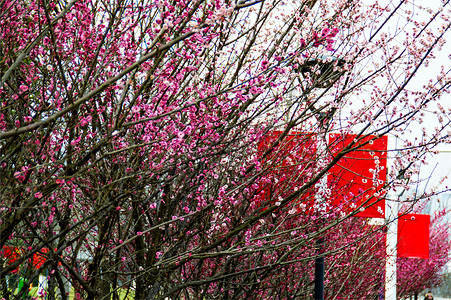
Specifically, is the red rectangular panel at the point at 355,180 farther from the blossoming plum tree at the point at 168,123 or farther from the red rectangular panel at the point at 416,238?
the red rectangular panel at the point at 416,238

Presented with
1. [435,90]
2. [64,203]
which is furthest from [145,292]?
[435,90]

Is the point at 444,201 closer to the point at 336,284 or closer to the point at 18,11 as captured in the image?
the point at 336,284

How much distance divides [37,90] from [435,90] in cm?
363

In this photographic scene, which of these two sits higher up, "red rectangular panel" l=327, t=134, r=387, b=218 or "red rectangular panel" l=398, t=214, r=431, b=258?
"red rectangular panel" l=398, t=214, r=431, b=258

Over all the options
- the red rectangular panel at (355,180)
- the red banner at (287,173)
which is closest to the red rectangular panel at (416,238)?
the red rectangular panel at (355,180)

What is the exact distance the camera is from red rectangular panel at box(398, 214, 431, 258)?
561 inches

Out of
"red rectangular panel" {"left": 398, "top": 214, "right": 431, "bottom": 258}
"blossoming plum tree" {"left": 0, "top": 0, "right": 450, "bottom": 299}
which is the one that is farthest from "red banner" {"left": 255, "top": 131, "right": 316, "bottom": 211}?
"red rectangular panel" {"left": 398, "top": 214, "right": 431, "bottom": 258}

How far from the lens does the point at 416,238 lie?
14.9m

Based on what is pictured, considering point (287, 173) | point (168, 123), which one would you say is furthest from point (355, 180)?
point (168, 123)

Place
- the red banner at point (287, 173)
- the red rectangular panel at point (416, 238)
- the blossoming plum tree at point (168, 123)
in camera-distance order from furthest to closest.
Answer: the red rectangular panel at point (416, 238), the red banner at point (287, 173), the blossoming plum tree at point (168, 123)

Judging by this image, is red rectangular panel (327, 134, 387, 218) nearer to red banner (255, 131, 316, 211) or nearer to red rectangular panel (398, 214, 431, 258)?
red banner (255, 131, 316, 211)

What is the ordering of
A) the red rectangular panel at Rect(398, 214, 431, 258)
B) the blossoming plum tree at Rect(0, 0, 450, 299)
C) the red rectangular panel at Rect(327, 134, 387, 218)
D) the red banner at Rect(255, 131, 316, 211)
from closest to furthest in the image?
1. the blossoming plum tree at Rect(0, 0, 450, 299)
2. the red banner at Rect(255, 131, 316, 211)
3. the red rectangular panel at Rect(327, 134, 387, 218)
4. the red rectangular panel at Rect(398, 214, 431, 258)

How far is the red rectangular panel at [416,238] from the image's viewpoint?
14242 mm

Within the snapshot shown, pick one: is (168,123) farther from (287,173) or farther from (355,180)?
(355,180)
